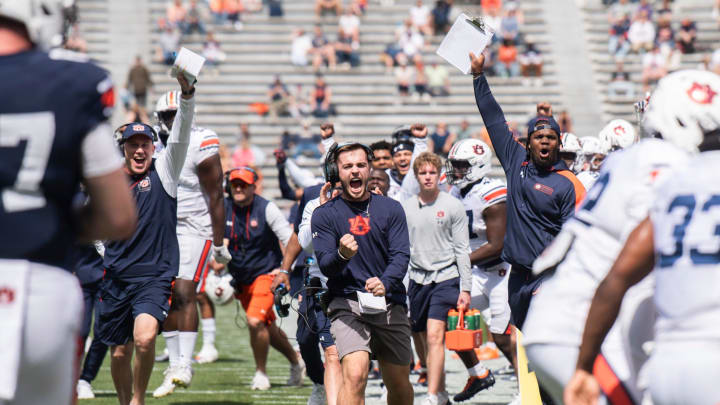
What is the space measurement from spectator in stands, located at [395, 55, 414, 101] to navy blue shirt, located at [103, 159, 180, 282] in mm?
21020

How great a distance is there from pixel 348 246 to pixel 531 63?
938 inches

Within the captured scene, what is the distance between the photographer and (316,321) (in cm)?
821

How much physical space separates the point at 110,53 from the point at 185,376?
72.2 feet

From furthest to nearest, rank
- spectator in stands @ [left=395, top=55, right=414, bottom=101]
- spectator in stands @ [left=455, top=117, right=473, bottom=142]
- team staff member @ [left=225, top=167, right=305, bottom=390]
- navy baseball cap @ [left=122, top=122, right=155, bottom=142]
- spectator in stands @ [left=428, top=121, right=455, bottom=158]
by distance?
1. spectator in stands @ [left=395, top=55, right=414, bottom=101]
2. spectator in stands @ [left=455, top=117, right=473, bottom=142]
3. spectator in stands @ [left=428, top=121, right=455, bottom=158]
4. team staff member @ [left=225, top=167, right=305, bottom=390]
5. navy baseball cap @ [left=122, top=122, right=155, bottom=142]

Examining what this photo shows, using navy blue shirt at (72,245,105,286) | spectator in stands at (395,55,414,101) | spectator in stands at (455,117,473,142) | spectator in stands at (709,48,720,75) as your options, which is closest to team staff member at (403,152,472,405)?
navy blue shirt at (72,245,105,286)

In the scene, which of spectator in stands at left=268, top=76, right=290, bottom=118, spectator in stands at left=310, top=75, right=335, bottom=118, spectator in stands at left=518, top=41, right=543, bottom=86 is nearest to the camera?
spectator in stands at left=310, top=75, right=335, bottom=118

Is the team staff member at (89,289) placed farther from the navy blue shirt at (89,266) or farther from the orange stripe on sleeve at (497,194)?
the orange stripe on sleeve at (497,194)

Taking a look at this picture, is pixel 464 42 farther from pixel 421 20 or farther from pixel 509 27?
pixel 421 20

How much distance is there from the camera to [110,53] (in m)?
30.1

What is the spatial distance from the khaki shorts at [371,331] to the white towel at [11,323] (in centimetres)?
397

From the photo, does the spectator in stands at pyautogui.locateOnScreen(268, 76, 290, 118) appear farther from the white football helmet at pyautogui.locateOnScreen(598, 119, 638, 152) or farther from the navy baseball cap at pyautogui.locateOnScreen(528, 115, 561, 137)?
the navy baseball cap at pyautogui.locateOnScreen(528, 115, 561, 137)

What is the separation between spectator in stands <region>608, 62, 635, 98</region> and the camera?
96.9 ft

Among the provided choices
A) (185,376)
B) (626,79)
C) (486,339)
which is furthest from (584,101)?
(185,376)

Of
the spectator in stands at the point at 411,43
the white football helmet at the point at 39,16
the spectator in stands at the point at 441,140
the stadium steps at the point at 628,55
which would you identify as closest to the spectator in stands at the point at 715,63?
the stadium steps at the point at 628,55
